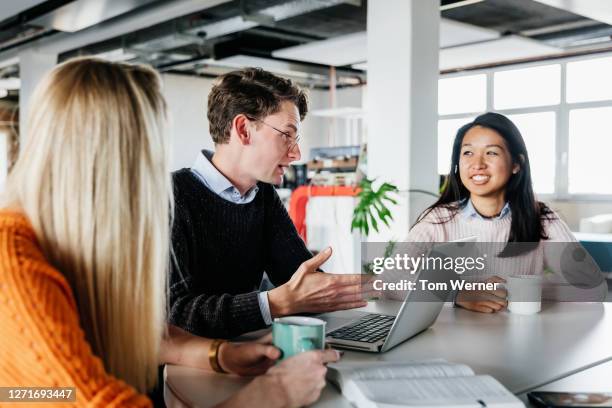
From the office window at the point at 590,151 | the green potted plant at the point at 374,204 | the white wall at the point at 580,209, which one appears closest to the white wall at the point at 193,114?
the office window at the point at 590,151

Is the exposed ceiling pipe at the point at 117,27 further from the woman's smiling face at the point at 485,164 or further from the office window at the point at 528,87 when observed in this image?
the office window at the point at 528,87

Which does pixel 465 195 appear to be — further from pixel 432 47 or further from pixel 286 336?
pixel 432 47

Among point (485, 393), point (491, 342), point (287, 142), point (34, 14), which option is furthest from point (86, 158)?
point (34, 14)

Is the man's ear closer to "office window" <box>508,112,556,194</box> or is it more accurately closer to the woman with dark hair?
the woman with dark hair

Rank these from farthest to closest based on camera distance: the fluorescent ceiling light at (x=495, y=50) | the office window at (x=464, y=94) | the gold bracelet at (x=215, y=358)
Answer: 1. the office window at (x=464, y=94)
2. the fluorescent ceiling light at (x=495, y=50)
3. the gold bracelet at (x=215, y=358)

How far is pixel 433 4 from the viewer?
4.29m

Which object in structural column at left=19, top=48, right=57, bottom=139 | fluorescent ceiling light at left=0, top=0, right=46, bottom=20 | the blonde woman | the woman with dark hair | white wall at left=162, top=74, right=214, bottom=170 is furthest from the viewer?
white wall at left=162, top=74, right=214, bottom=170

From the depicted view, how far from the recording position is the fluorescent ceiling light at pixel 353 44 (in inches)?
245

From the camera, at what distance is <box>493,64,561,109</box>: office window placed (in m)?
9.11

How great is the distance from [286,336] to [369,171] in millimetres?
3390

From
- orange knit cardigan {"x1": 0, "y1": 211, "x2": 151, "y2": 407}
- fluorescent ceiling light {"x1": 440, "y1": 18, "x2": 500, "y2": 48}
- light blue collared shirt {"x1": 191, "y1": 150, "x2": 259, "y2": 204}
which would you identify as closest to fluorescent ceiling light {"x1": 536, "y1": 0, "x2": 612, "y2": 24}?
fluorescent ceiling light {"x1": 440, "y1": 18, "x2": 500, "y2": 48}

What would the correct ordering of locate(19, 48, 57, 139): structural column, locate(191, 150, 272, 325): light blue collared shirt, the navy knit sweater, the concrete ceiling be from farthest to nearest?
1. locate(19, 48, 57, 139): structural column
2. the concrete ceiling
3. locate(191, 150, 272, 325): light blue collared shirt
4. the navy knit sweater

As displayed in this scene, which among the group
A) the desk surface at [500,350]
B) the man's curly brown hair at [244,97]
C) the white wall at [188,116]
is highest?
the white wall at [188,116]

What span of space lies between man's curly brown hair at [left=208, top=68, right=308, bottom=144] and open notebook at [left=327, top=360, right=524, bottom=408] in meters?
1.08
